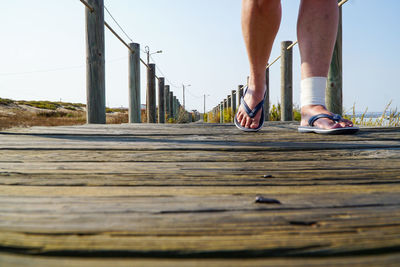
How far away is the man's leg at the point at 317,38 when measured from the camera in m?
1.42

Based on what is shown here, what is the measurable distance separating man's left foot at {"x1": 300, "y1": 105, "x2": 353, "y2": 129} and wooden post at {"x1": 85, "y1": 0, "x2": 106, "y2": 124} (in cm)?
177

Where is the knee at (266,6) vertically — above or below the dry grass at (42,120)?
above

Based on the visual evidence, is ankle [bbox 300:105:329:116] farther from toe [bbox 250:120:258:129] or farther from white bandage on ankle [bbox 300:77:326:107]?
toe [bbox 250:120:258:129]

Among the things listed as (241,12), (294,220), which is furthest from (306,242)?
(241,12)

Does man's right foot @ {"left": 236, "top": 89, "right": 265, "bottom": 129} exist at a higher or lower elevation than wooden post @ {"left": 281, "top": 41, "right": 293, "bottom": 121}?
lower

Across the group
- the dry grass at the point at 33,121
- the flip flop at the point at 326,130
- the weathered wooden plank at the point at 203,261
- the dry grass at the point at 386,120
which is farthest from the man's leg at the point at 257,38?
the dry grass at the point at 33,121

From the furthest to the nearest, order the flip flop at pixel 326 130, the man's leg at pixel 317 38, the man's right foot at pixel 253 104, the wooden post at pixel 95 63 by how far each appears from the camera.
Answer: the wooden post at pixel 95 63
the man's right foot at pixel 253 104
the man's leg at pixel 317 38
the flip flop at pixel 326 130

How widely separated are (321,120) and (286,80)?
313 centimetres

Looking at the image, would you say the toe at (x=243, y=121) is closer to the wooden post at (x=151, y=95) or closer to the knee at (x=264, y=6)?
the knee at (x=264, y=6)

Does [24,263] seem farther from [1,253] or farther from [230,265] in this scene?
[230,265]

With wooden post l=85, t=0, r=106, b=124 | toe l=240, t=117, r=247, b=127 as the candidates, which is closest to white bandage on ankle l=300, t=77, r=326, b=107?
toe l=240, t=117, r=247, b=127

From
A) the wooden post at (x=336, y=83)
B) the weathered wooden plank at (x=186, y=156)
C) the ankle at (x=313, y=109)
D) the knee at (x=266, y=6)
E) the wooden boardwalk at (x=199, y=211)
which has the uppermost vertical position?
the knee at (x=266, y=6)

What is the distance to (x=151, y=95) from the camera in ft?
21.1

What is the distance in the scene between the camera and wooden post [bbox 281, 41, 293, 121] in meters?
4.30
